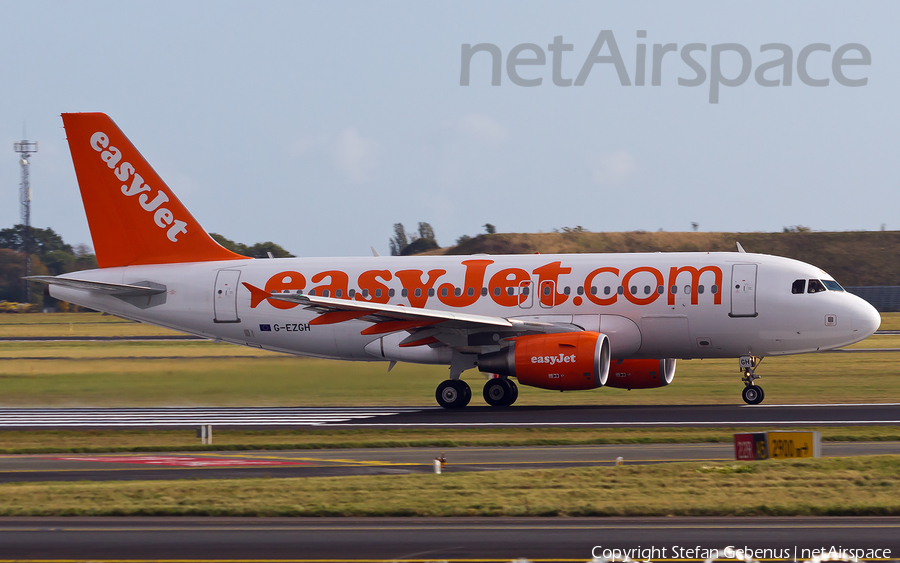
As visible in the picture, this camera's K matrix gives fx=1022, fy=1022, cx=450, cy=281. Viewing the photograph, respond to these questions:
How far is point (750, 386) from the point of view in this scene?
26.3 m

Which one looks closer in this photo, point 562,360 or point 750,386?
point 562,360

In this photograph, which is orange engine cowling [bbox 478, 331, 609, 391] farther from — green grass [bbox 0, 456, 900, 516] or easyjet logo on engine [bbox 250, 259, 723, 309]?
green grass [bbox 0, 456, 900, 516]

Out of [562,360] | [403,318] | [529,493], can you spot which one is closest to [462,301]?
[403,318]

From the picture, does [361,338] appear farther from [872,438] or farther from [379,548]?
[379,548]

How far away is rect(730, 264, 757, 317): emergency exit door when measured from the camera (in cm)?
2653

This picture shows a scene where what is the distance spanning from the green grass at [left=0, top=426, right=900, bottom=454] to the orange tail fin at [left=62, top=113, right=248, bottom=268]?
8990mm

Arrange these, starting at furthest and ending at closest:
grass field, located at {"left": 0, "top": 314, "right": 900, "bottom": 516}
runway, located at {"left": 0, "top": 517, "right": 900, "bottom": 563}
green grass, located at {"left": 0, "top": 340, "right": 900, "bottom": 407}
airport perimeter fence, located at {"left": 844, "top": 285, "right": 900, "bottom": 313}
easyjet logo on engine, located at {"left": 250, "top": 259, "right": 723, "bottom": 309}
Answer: airport perimeter fence, located at {"left": 844, "top": 285, "right": 900, "bottom": 313}, green grass, located at {"left": 0, "top": 340, "right": 900, "bottom": 407}, easyjet logo on engine, located at {"left": 250, "top": 259, "right": 723, "bottom": 309}, grass field, located at {"left": 0, "top": 314, "right": 900, "bottom": 516}, runway, located at {"left": 0, "top": 517, "right": 900, "bottom": 563}

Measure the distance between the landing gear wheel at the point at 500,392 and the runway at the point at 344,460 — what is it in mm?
8877

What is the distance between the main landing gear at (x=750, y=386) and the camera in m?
26.0

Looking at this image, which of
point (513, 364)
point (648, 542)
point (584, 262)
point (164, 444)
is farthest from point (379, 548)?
point (584, 262)

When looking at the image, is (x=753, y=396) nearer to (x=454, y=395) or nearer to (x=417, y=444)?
(x=454, y=395)

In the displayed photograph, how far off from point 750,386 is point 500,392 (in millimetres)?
6529

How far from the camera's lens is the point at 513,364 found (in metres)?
25.5

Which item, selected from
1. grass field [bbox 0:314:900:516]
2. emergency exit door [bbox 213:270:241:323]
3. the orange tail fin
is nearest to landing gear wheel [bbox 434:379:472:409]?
grass field [bbox 0:314:900:516]
